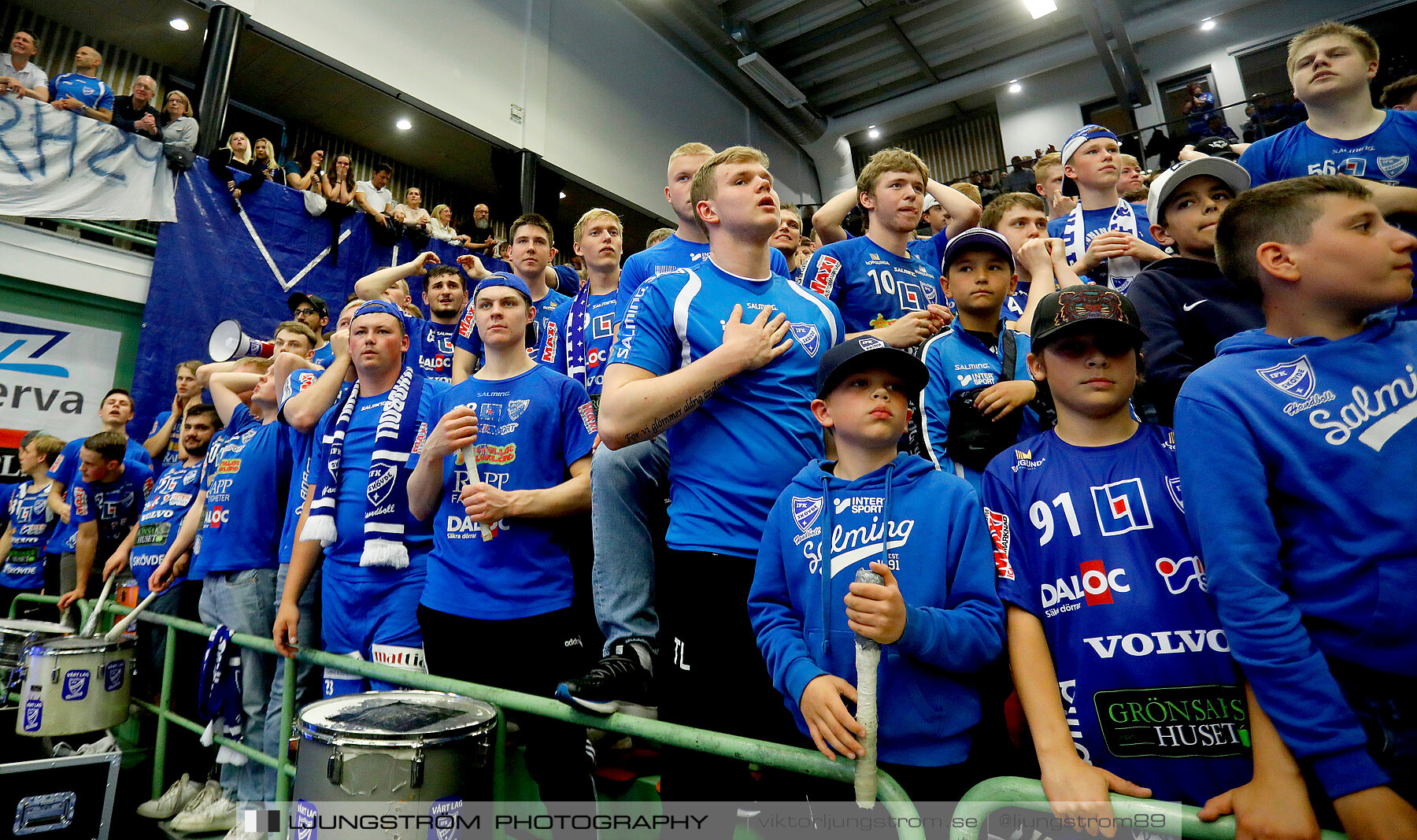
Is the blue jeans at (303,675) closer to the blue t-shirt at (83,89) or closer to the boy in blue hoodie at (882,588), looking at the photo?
the boy in blue hoodie at (882,588)

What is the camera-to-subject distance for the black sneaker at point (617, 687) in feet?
5.35

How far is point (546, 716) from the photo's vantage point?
183cm

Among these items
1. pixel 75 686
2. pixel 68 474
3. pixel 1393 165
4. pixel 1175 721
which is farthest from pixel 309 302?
pixel 1393 165

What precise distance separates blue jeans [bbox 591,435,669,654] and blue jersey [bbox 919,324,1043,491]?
88cm

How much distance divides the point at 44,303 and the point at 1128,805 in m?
9.77

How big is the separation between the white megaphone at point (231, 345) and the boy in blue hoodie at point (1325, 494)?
6.70 m

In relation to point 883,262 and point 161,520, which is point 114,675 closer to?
point 161,520

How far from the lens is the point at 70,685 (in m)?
3.66

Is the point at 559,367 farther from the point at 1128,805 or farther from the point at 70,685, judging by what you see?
the point at 1128,805

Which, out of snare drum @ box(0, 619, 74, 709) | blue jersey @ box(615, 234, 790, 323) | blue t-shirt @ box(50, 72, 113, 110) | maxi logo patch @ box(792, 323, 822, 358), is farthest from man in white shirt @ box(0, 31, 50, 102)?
maxi logo patch @ box(792, 323, 822, 358)

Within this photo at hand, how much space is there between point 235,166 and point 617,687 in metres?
8.57

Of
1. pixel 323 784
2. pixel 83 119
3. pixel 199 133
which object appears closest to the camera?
pixel 323 784

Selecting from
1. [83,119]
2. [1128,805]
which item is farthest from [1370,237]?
[83,119]

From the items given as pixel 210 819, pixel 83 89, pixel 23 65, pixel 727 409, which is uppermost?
pixel 23 65
